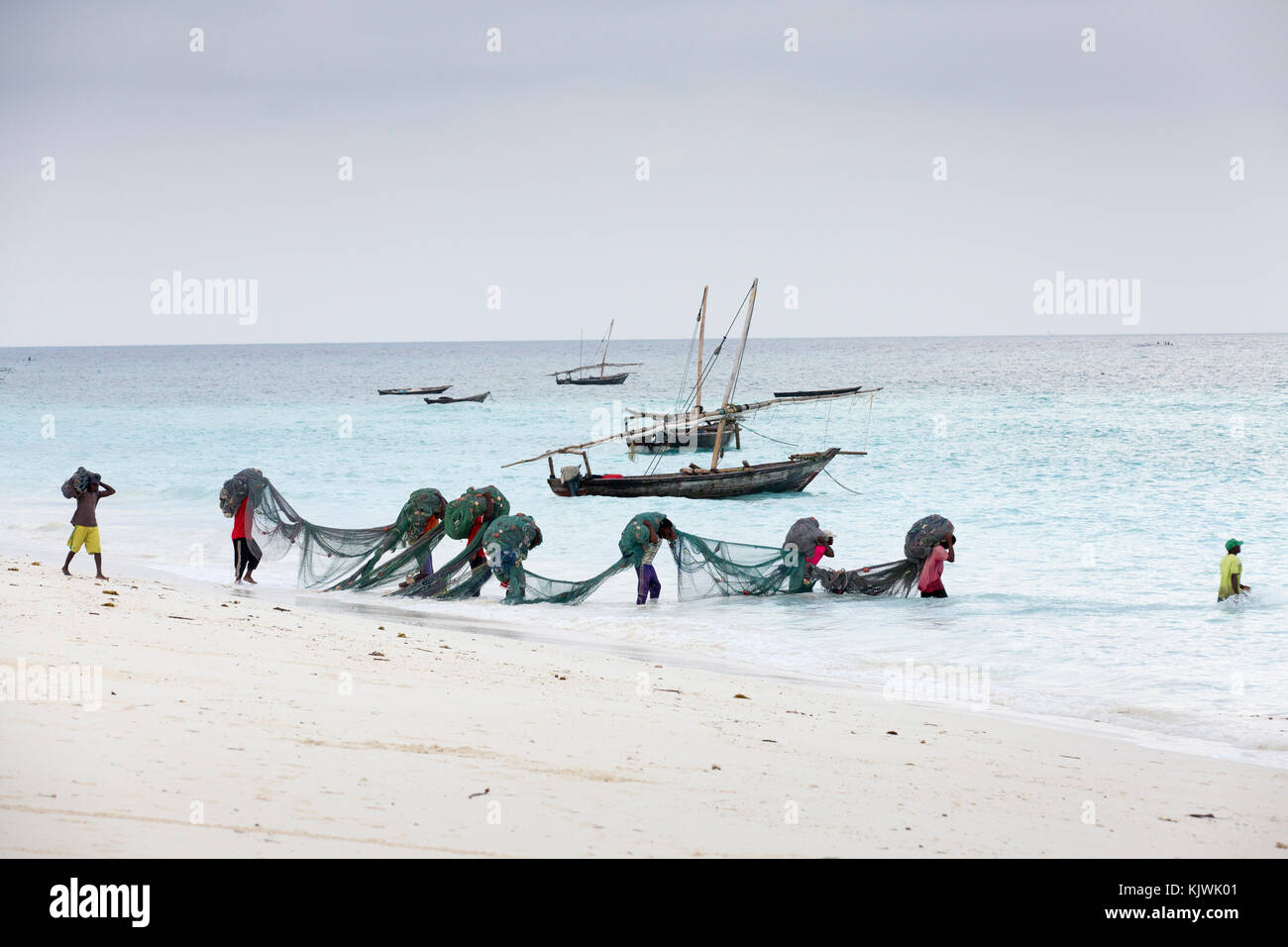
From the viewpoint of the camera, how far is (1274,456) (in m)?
32.7

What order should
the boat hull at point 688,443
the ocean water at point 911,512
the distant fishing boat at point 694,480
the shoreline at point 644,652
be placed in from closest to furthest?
the shoreline at point 644,652 → the ocean water at point 911,512 → the distant fishing boat at point 694,480 → the boat hull at point 688,443

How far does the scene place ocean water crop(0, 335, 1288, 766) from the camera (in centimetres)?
998

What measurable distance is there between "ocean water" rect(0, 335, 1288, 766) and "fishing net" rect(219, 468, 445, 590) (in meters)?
0.74

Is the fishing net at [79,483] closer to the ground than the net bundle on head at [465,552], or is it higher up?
higher up

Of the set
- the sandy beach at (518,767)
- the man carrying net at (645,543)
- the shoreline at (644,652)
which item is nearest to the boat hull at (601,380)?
the shoreline at (644,652)

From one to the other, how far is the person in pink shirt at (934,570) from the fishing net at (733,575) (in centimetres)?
146

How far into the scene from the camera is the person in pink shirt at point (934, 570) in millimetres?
12477

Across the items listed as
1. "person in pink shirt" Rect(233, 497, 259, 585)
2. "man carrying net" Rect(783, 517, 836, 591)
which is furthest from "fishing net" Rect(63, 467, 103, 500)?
"man carrying net" Rect(783, 517, 836, 591)

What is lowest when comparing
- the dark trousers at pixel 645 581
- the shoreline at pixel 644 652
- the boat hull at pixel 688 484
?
the shoreline at pixel 644 652

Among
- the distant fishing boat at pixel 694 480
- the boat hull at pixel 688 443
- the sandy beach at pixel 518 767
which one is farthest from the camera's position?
the boat hull at pixel 688 443

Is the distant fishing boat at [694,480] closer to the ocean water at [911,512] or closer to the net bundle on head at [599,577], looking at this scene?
the ocean water at [911,512]

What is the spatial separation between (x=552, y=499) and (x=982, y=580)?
41.8ft

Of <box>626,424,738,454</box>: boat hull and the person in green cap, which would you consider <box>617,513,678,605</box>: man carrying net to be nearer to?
the person in green cap

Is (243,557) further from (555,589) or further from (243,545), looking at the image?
(555,589)
